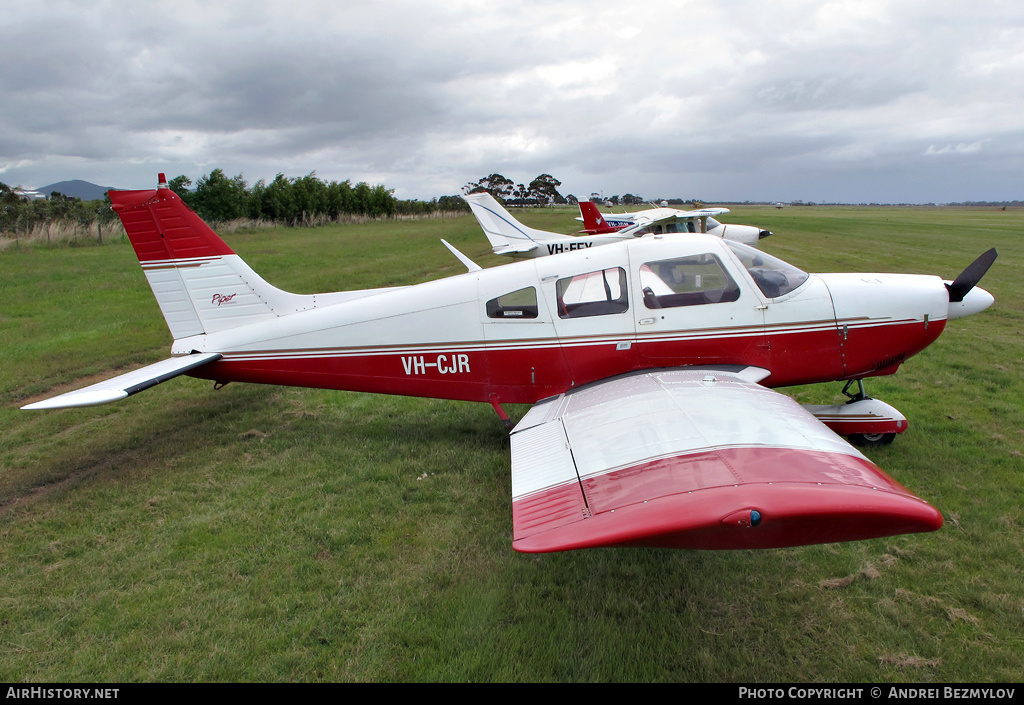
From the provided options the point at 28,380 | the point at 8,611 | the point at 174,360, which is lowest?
the point at 8,611

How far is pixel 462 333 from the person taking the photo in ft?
16.6

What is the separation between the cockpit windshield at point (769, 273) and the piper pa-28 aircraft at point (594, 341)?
0.02 m

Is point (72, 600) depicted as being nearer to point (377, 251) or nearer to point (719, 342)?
point (719, 342)

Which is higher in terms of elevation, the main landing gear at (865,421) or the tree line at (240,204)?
the tree line at (240,204)

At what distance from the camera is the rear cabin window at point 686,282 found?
4754 mm

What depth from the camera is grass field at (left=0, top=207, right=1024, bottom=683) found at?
9.52 ft

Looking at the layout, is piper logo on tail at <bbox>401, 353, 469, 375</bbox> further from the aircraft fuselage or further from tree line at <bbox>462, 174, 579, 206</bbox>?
tree line at <bbox>462, 174, 579, 206</bbox>

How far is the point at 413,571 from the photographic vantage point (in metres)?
3.60

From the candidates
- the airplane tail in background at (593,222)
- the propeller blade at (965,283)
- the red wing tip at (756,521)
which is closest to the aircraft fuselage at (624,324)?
the propeller blade at (965,283)

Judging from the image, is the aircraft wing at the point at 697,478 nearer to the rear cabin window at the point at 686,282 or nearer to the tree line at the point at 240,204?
the rear cabin window at the point at 686,282

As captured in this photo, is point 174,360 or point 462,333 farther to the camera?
point 174,360

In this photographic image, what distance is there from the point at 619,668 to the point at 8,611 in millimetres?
3674
